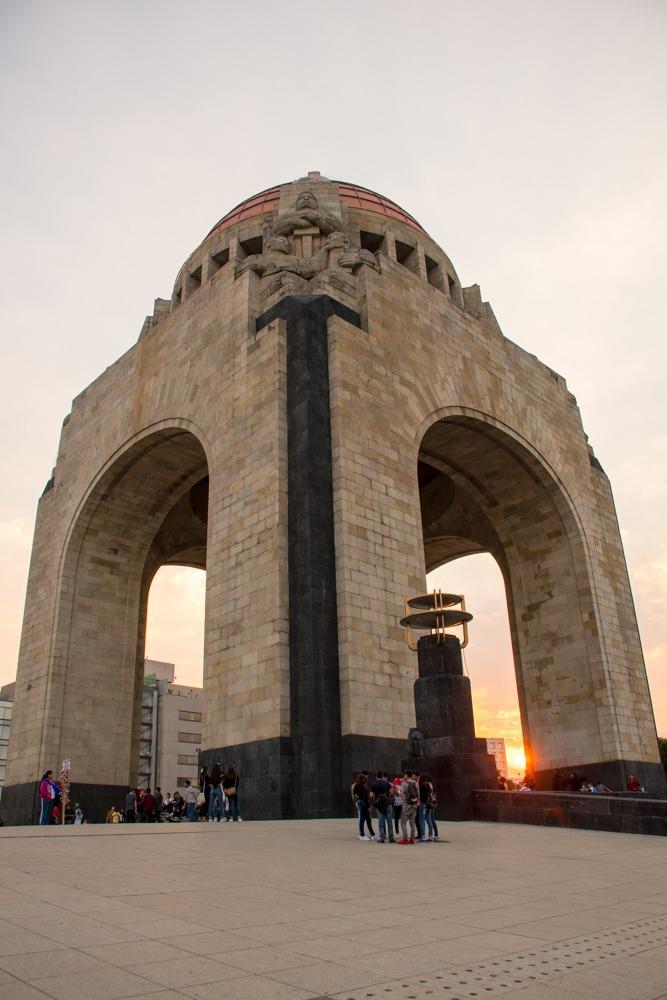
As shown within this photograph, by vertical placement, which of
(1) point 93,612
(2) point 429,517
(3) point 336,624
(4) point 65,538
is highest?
(2) point 429,517

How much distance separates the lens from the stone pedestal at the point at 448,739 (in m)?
11.8

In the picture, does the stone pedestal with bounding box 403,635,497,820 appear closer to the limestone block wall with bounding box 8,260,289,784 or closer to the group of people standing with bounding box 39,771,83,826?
the limestone block wall with bounding box 8,260,289,784

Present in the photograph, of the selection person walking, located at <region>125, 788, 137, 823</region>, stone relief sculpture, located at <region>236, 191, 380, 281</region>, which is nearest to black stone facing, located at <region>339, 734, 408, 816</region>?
person walking, located at <region>125, 788, 137, 823</region>

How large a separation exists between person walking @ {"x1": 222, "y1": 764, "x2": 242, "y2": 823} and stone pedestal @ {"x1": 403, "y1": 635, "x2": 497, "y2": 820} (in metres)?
3.20

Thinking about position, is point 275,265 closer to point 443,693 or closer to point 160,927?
point 443,693

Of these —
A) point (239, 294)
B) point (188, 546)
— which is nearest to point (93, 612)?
point (188, 546)

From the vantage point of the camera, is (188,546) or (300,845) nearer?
(300,845)

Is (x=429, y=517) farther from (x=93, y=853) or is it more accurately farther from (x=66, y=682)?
(x=93, y=853)

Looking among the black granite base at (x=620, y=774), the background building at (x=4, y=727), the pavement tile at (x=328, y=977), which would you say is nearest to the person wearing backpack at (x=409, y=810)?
the pavement tile at (x=328, y=977)

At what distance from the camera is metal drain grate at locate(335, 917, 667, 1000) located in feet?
10.2

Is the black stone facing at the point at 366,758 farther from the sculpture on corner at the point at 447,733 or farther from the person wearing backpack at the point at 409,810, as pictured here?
the person wearing backpack at the point at 409,810

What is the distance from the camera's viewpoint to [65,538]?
22.9 meters

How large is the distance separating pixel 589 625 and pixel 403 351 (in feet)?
30.6

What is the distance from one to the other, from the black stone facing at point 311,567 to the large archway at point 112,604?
5.46 meters
